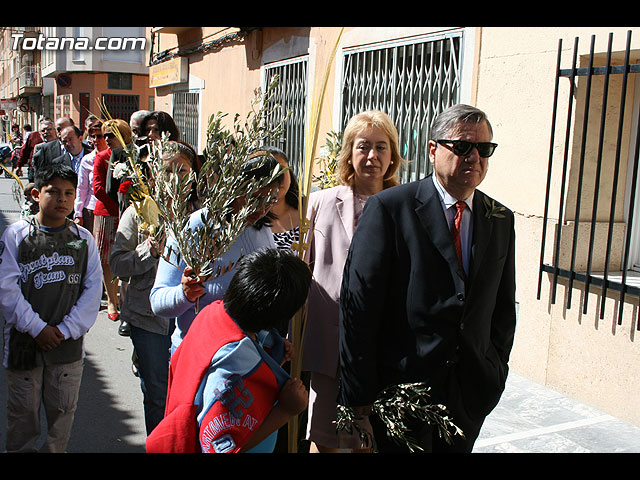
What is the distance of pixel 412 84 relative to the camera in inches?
238

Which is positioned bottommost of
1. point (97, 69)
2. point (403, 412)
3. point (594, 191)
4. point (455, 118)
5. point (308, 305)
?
point (403, 412)

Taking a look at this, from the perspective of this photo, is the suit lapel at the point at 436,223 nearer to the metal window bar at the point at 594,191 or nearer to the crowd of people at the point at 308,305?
the crowd of people at the point at 308,305

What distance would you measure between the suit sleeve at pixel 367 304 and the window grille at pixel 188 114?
10.1 meters

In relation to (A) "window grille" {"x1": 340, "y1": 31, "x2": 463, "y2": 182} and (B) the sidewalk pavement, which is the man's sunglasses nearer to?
(B) the sidewalk pavement

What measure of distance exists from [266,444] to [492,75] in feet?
13.0

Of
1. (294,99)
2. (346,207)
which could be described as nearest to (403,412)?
(346,207)

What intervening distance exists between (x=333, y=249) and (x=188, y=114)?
35.4 feet

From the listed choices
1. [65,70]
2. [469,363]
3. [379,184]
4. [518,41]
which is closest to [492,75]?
[518,41]

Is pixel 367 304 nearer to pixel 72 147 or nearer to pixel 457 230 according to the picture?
pixel 457 230

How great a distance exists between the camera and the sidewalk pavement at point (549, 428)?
367cm

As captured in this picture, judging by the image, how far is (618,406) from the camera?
408 cm

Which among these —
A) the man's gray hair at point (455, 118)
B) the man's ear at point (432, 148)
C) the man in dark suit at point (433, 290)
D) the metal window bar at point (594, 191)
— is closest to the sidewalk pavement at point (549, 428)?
the metal window bar at point (594, 191)

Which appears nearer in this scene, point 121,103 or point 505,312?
point 505,312
